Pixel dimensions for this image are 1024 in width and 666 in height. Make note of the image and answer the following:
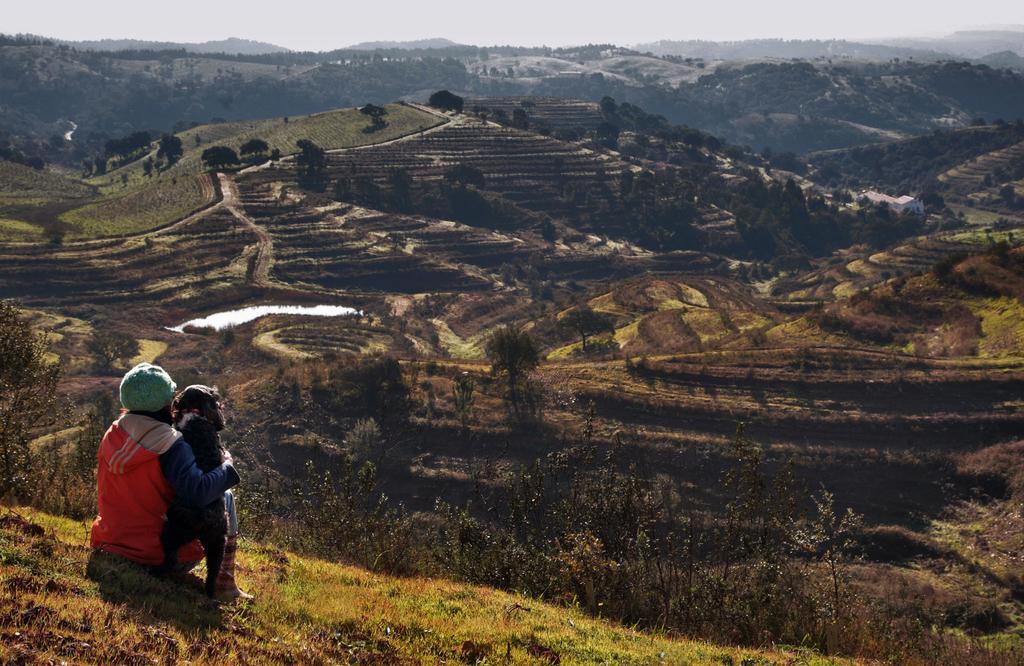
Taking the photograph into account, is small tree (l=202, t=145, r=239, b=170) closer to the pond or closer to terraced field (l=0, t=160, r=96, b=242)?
terraced field (l=0, t=160, r=96, b=242)

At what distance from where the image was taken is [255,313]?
335ft

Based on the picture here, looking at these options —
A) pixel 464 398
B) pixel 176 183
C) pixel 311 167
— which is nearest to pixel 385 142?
pixel 311 167

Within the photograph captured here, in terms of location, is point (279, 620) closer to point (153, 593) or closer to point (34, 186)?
point (153, 593)

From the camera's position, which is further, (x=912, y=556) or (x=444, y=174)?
(x=444, y=174)

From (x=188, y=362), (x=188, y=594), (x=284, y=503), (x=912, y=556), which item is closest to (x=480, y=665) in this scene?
(x=188, y=594)

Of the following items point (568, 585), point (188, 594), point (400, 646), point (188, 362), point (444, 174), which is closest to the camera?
point (188, 594)

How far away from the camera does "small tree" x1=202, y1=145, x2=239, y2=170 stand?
144 metres

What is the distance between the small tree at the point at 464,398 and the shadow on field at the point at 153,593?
40.0m

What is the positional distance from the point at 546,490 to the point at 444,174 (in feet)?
419

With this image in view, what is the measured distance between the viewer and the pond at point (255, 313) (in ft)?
321

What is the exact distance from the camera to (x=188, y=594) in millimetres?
8945

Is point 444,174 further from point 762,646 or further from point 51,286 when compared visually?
point 762,646

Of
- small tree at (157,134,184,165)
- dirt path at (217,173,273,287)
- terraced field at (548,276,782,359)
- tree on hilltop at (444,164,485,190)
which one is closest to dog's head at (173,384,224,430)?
terraced field at (548,276,782,359)

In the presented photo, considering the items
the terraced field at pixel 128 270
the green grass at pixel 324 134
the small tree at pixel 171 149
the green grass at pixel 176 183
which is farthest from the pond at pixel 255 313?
the small tree at pixel 171 149
